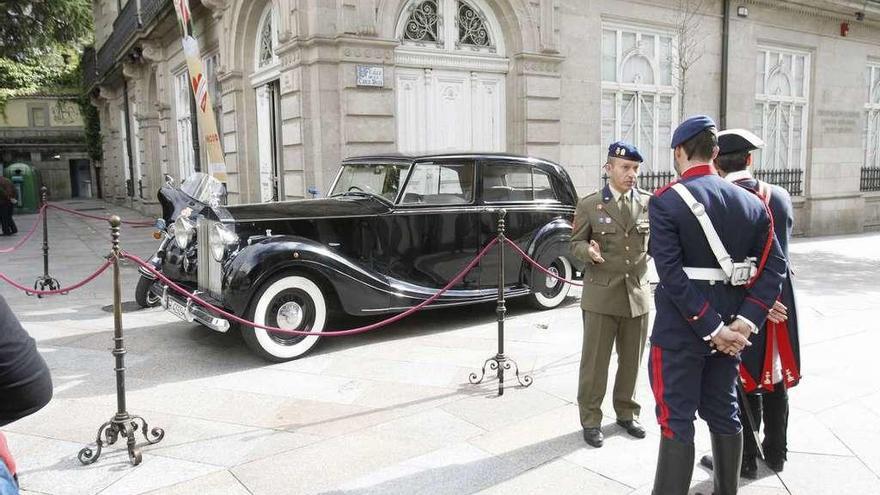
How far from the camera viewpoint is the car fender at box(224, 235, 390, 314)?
5.29 m

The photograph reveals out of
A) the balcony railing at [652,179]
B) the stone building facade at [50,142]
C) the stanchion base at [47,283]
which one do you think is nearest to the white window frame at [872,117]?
the balcony railing at [652,179]

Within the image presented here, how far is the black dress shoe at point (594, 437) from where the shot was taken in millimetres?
3779

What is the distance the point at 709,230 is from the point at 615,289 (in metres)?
1.19

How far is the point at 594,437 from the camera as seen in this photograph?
12.4 feet

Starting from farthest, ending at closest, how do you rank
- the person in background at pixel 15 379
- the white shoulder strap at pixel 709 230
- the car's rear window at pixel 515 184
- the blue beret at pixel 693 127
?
the car's rear window at pixel 515 184
the blue beret at pixel 693 127
the white shoulder strap at pixel 709 230
the person in background at pixel 15 379

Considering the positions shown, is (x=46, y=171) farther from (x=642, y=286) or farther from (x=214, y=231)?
(x=642, y=286)

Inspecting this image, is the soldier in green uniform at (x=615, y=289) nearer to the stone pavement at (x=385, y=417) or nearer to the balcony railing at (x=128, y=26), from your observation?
the stone pavement at (x=385, y=417)

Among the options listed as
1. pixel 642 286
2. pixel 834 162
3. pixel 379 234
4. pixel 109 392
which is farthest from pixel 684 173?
pixel 834 162

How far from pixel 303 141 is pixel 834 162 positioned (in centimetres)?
1369

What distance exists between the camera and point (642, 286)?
3.98m

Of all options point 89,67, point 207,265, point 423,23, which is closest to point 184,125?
point 423,23

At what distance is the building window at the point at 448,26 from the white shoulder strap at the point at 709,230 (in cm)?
818

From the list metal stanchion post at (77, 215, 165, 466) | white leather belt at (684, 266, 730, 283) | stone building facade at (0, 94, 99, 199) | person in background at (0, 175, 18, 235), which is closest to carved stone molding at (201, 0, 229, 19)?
person in background at (0, 175, 18, 235)

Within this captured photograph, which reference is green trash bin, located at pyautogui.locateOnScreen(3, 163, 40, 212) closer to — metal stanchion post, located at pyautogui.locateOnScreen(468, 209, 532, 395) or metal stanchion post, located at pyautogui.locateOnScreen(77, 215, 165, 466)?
metal stanchion post, located at pyautogui.locateOnScreen(77, 215, 165, 466)
